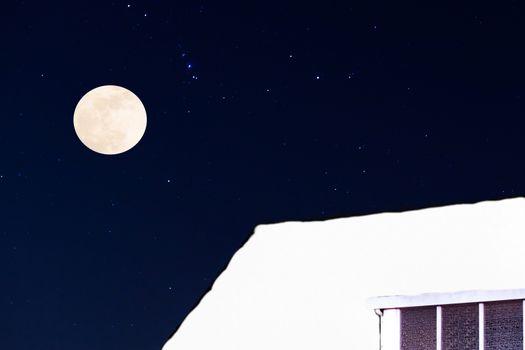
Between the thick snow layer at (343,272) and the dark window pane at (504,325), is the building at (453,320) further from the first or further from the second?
the thick snow layer at (343,272)

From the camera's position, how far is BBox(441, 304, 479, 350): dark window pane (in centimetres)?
572

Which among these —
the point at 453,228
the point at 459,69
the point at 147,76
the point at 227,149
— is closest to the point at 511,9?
the point at 459,69

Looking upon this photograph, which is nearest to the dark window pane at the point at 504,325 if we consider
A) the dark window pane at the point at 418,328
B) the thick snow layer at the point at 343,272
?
the thick snow layer at the point at 343,272

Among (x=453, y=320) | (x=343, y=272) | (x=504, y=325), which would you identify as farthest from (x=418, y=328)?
(x=343, y=272)

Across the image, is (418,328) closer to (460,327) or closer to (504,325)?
(460,327)

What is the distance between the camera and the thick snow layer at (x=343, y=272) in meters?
5.91

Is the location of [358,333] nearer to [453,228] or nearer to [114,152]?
[453,228]

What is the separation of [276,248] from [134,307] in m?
1.22

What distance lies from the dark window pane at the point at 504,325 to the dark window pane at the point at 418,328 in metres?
0.35

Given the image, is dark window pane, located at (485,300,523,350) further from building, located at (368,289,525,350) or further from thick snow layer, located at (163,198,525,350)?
thick snow layer, located at (163,198,525,350)

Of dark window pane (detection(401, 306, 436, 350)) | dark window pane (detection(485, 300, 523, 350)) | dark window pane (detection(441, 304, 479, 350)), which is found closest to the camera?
dark window pane (detection(485, 300, 523, 350))

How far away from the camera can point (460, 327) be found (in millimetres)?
5777

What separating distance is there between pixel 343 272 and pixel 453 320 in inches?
36.4

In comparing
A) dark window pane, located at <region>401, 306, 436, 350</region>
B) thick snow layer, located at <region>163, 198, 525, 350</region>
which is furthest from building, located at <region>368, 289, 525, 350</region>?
thick snow layer, located at <region>163, 198, 525, 350</region>
